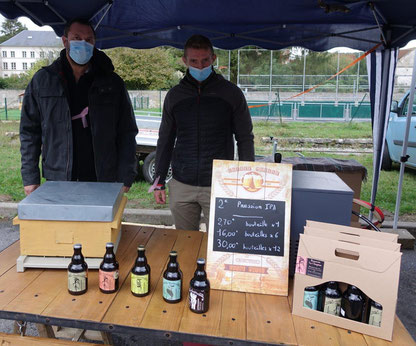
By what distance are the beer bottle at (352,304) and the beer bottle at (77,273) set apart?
0.94 m

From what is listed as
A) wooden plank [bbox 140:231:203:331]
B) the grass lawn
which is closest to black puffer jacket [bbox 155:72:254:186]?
wooden plank [bbox 140:231:203:331]

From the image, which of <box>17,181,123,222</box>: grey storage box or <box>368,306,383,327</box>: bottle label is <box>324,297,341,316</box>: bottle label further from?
<box>17,181,123,222</box>: grey storage box

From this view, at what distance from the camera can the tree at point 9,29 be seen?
6550 centimetres

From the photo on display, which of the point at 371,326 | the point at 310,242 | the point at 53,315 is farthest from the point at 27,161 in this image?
the point at 371,326

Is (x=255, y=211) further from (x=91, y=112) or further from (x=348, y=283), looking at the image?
(x=91, y=112)

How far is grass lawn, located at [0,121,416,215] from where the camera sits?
5926 millimetres

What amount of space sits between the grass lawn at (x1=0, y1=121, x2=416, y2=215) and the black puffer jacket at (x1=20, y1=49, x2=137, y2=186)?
3082mm

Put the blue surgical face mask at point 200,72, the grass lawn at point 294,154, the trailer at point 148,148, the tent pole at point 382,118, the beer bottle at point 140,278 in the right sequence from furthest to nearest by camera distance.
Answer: the trailer at point 148,148 → the grass lawn at point 294,154 → the tent pole at point 382,118 → the blue surgical face mask at point 200,72 → the beer bottle at point 140,278

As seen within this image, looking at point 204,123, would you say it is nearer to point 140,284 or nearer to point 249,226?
point 249,226

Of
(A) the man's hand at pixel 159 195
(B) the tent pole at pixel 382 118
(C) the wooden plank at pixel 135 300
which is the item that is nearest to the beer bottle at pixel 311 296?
(C) the wooden plank at pixel 135 300

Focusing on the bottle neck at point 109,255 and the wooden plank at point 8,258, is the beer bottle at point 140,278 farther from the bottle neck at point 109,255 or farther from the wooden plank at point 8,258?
the wooden plank at point 8,258

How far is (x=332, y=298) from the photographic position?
4.27 feet

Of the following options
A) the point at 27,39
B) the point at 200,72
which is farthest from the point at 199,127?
the point at 27,39

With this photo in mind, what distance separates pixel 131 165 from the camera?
2.68 metres
